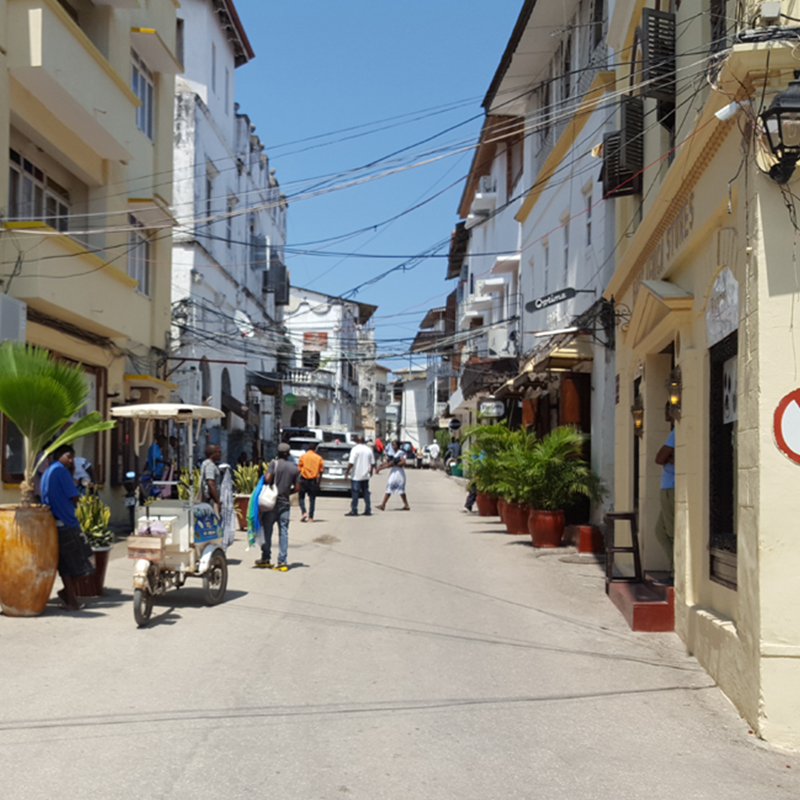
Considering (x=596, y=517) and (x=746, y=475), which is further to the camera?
(x=596, y=517)

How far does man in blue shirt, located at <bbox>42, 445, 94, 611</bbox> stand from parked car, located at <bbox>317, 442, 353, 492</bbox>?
60.7 ft

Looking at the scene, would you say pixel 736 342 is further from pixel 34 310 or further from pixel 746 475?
pixel 34 310

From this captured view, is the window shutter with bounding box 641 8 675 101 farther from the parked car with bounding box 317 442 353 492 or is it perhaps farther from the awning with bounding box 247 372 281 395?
the awning with bounding box 247 372 281 395

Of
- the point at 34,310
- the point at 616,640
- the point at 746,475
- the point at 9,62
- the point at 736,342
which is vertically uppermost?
the point at 9,62

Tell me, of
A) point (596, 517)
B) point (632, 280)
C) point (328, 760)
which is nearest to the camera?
point (328, 760)

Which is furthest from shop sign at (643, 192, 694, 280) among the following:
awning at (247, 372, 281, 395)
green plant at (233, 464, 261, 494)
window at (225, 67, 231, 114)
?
awning at (247, 372, 281, 395)

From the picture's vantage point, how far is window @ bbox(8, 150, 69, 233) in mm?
16031

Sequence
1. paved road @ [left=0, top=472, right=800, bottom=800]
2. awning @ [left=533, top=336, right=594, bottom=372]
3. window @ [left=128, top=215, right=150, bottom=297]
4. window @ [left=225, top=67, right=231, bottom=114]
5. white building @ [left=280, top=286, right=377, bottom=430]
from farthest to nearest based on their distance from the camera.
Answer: white building @ [left=280, top=286, right=377, bottom=430] → window @ [left=225, top=67, right=231, bottom=114] → window @ [left=128, top=215, right=150, bottom=297] → awning @ [left=533, top=336, right=594, bottom=372] → paved road @ [left=0, top=472, right=800, bottom=800]

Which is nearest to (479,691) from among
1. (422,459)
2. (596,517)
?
(596,517)

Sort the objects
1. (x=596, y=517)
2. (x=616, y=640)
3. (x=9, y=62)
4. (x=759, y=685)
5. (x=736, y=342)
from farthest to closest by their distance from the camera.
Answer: (x=596, y=517) < (x=9, y=62) < (x=616, y=640) < (x=736, y=342) < (x=759, y=685)

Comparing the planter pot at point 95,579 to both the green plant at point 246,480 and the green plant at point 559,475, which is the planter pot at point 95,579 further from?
the green plant at point 246,480

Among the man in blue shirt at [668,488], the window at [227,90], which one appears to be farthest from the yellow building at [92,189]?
the window at [227,90]

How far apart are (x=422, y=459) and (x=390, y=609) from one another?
61311 mm

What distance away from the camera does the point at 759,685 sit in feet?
19.8
